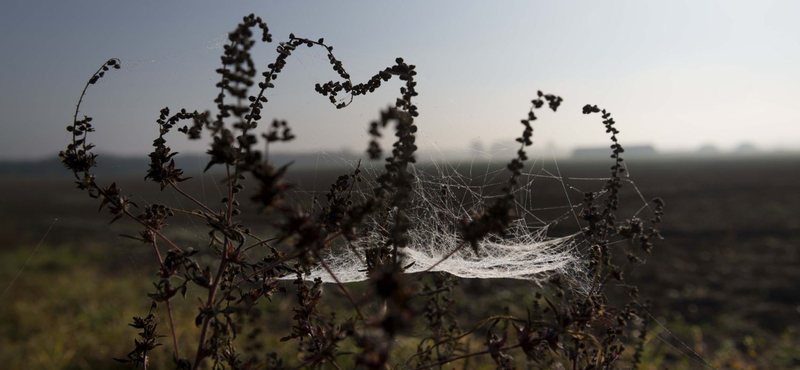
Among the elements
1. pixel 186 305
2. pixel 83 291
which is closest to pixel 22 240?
pixel 83 291

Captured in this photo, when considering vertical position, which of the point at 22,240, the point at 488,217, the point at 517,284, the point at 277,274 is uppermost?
the point at 488,217

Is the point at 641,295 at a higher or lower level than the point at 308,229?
lower

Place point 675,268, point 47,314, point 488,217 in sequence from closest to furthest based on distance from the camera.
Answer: point 488,217 < point 47,314 < point 675,268

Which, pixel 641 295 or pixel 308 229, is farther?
pixel 641 295

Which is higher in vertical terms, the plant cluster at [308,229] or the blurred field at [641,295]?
the plant cluster at [308,229]

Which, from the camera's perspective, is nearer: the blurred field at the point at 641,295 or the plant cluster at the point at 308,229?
the plant cluster at the point at 308,229

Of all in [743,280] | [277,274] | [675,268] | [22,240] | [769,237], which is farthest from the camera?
[22,240]

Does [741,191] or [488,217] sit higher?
[488,217]

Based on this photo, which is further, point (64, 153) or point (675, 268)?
point (675, 268)

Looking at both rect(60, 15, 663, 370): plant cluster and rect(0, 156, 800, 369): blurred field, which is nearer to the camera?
rect(60, 15, 663, 370): plant cluster

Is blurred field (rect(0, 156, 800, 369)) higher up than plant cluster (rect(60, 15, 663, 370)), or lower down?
lower down

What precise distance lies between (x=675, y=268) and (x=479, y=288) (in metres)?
7.20

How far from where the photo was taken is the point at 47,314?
988 cm

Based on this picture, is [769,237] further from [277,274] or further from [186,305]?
[277,274]
